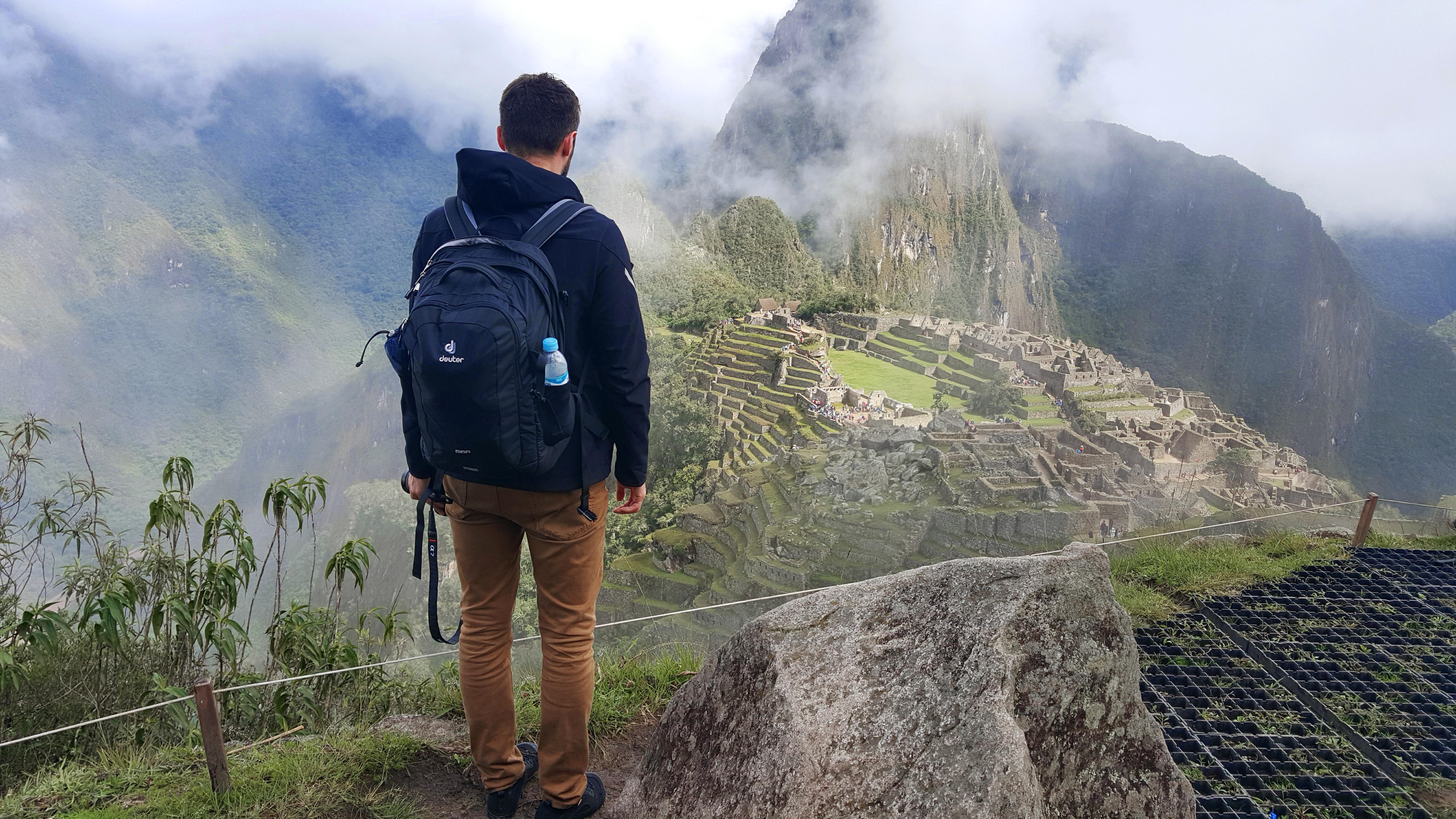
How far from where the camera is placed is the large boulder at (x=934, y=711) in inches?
53.0

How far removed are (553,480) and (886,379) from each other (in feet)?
47.4

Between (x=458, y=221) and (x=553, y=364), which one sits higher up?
(x=458, y=221)

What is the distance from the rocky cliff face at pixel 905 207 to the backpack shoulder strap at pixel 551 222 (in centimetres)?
1825

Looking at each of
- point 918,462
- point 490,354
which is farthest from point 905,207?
point 490,354

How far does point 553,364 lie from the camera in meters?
1.50

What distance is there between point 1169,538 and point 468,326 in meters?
4.85

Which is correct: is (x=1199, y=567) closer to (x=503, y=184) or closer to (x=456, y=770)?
(x=456, y=770)

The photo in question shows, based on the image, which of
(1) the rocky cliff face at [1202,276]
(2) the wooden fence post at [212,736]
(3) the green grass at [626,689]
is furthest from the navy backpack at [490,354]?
(1) the rocky cliff face at [1202,276]

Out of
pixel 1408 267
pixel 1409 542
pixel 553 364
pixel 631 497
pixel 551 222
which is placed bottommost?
pixel 1409 542

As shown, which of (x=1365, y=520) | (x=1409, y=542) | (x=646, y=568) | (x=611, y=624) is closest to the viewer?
(x=611, y=624)

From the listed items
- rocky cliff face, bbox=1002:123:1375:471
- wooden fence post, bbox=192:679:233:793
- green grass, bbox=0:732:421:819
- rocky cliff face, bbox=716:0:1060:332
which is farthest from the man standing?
rocky cliff face, bbox=716:0:1060:332

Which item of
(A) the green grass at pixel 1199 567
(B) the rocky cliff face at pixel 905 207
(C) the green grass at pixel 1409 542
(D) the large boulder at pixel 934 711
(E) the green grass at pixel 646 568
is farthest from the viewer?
(B) the rocky cliff face at pixel 905 207

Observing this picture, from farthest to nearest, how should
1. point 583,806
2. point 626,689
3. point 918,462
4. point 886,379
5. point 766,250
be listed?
point 766,250
point 886,379
point 918,462
point 626,689
point 583,806

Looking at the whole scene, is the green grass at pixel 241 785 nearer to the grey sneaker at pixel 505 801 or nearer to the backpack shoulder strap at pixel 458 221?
the grey sneaker at pixel 505 801
